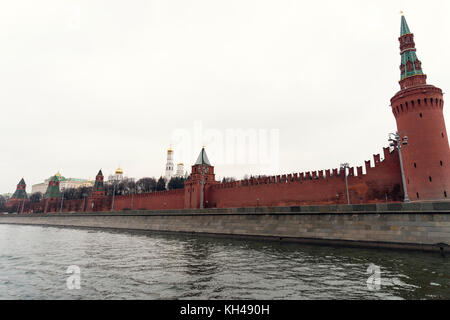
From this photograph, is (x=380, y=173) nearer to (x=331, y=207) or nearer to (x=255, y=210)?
(x=331, y=207)

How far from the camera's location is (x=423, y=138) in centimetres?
1805

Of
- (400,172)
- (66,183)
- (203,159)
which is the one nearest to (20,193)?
(66,183)

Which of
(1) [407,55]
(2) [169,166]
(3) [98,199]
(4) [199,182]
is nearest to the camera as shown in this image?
(1) [407,55]

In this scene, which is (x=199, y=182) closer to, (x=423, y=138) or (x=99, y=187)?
(x=423, y=138)

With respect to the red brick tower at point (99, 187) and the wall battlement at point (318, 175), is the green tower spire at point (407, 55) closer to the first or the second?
the wall battlement at point (318, 175)

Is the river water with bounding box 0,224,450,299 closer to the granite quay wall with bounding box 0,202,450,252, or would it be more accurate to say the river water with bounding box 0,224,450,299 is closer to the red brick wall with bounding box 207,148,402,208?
the granite quay wall with bounding box 0,202,450,252

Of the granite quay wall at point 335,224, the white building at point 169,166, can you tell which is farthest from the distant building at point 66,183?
the granite quay wall at point 335,224

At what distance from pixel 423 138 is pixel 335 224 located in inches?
405

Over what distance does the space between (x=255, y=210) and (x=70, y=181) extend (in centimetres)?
10749

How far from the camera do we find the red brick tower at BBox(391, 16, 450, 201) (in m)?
17.3

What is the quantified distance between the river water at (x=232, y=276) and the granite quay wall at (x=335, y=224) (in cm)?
92

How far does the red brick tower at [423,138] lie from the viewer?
56.8 ft

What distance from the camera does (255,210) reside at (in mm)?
18031
